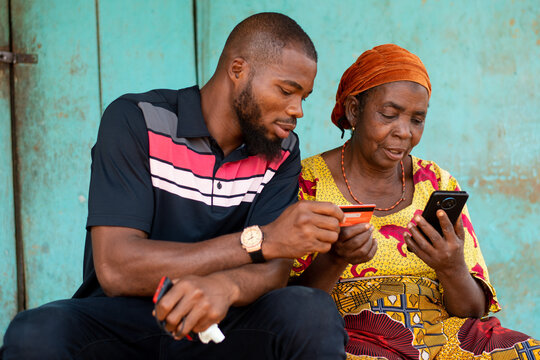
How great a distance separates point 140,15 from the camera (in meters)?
3.72

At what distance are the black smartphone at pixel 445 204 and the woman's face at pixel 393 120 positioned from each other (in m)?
0.51

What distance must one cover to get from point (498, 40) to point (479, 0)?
11.4 inches

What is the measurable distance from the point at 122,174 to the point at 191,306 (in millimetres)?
649

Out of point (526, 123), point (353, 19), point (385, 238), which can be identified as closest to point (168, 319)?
point (385, 238)

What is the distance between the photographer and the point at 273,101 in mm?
2527

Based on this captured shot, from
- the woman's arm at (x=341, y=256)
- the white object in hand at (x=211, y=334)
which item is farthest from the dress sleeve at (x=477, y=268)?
the white object in hand at (x=211, y=334)

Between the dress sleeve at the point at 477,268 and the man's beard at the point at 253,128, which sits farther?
the dress sleeve at the point at 477,268

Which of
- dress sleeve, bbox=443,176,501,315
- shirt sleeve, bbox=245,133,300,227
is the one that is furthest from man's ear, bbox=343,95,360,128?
dress sleeve, bbox=443,176,501,315

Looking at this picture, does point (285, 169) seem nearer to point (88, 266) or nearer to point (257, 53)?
point (257, 53)

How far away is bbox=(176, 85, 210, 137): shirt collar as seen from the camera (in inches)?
99.0

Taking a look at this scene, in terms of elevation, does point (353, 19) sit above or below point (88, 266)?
above

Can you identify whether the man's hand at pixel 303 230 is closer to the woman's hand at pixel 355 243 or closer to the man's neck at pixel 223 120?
the woman's hand at pixel 355 243

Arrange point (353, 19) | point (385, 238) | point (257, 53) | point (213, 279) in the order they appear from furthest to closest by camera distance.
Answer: point (353, 19) → point (385, 238) → point (257, 53) → point (213, 279)

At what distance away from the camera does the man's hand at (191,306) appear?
1.87 metres
